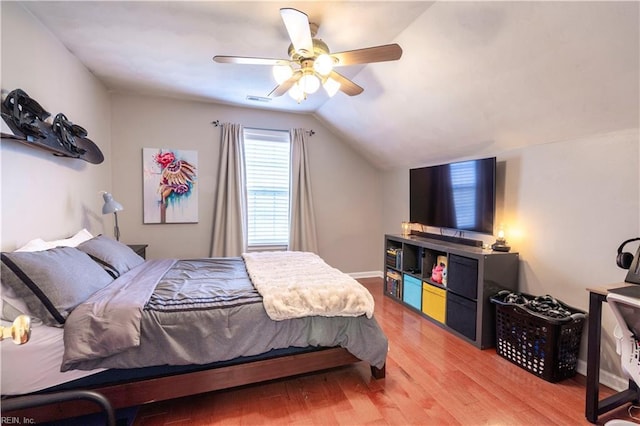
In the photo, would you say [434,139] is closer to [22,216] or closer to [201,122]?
[201,122]

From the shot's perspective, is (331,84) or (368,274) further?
(368,274)

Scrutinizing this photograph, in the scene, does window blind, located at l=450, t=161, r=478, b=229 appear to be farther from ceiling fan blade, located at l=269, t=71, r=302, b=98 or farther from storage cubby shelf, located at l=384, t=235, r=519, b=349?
ceiling fan blade, located at l=269, t=71, r=302, b=98

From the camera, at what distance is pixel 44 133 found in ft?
7.03

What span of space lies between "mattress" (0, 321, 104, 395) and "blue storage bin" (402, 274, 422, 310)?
9.70 ft

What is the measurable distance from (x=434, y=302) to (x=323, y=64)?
2560mm

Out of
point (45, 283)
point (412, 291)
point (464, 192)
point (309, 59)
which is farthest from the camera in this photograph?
point (412, 291)

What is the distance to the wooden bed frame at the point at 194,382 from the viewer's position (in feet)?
5.15

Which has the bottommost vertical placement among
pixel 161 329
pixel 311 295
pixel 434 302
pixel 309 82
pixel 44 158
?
pixel 434 302

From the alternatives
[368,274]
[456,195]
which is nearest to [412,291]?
[456,195]

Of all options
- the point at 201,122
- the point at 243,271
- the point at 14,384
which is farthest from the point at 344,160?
the point at 14,384

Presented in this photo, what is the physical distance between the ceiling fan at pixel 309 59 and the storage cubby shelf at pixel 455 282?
185cm

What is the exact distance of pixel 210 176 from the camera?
4043mm

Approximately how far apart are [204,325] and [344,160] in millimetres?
3493

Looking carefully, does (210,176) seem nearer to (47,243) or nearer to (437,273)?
(47,243)
